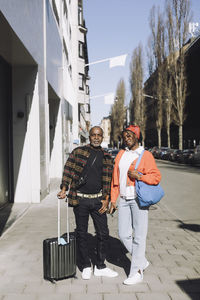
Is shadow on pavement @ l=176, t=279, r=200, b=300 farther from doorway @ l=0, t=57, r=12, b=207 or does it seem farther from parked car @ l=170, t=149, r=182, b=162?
parked car @ l=170, t=149, r=182, b=162

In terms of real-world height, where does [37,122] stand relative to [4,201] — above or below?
above

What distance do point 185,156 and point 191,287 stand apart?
30.7 m

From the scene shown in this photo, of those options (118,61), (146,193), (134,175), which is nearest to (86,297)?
(146,193)

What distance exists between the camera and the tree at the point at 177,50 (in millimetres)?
36406

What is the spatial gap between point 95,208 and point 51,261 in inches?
30.0

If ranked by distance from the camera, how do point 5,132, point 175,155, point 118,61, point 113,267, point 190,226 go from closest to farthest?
1. point 113,267
2. point 190,226
3. point 5,132
4. point 118,61
5. point 175,155

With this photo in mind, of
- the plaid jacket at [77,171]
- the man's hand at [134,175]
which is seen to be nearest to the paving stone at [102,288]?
the plaid jacket at [77,171]

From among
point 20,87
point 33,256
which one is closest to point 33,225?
point 33,256

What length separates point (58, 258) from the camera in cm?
396

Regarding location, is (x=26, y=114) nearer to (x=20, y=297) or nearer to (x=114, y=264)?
(x=114, y=264)

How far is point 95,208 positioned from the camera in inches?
164

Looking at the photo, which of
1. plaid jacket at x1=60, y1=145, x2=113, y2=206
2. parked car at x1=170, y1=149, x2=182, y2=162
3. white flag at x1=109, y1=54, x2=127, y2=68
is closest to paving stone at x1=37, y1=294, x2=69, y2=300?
plaid jacket at x1=60, y1=145, x2=113, y2=206

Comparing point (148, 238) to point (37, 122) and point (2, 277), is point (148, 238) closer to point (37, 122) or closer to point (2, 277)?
point (2, 277)

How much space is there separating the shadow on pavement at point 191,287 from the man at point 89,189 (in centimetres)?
78
